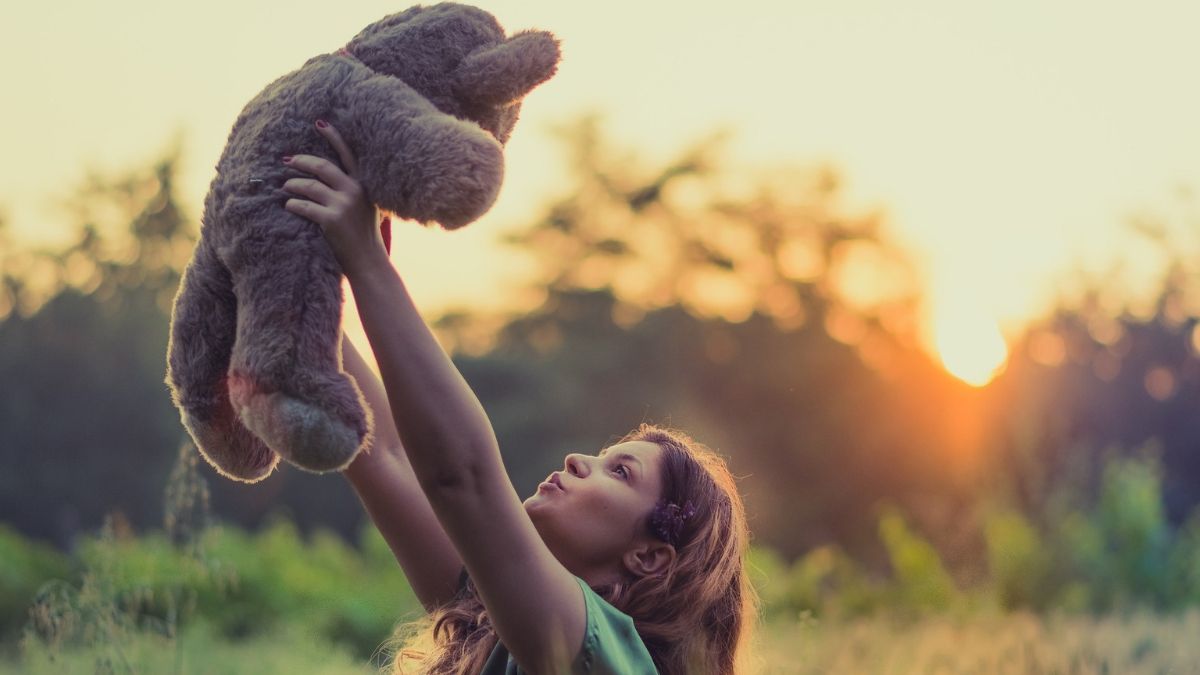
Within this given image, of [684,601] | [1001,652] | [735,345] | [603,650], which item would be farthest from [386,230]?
[735,345]

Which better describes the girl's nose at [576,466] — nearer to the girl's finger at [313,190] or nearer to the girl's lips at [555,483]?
the girl's lips at [555,483]

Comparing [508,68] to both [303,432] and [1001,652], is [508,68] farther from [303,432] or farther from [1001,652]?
[1001,652]

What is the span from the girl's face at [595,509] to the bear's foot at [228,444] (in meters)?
0.54

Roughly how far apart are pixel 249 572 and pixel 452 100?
8.46 m

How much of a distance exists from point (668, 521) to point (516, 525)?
0.65 m

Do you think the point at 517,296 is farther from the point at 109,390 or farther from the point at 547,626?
the point at 547,626

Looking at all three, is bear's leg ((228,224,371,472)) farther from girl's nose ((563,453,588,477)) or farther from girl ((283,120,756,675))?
girl's nose ((563,453,588,477))

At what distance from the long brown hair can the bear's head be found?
95 centimetres

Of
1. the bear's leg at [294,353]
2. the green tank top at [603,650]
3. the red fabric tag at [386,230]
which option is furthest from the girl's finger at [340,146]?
the green tank top at [603,650]

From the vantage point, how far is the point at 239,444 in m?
2.02

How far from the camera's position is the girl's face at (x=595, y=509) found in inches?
95.4

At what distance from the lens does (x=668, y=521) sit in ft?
8.30

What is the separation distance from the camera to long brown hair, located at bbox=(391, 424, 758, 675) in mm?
2521

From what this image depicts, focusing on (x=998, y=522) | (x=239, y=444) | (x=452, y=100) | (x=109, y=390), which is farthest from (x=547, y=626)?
(x=109, y=390)
